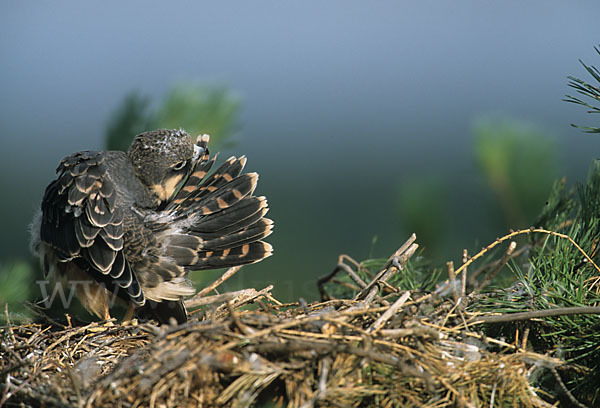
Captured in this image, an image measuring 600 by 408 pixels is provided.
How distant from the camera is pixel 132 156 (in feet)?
6.73

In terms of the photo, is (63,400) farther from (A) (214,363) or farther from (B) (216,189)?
(B) (216,189)

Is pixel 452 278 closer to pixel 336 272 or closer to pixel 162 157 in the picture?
pixel 336 272

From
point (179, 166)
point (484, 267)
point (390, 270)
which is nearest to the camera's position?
point (390, 270)

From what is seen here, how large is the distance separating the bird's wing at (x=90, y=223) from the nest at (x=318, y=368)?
0.44 metres

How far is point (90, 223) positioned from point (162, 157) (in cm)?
36

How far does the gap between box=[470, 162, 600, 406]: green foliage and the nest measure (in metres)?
0.09

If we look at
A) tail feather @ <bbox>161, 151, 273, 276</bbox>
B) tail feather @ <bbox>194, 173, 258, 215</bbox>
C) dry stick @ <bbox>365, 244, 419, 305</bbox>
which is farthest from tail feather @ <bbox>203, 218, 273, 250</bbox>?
dry stick @ <bbox>365, 244, 419, 305</bbox>

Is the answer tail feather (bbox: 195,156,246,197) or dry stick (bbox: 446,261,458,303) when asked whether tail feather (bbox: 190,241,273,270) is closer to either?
tail feather (bbox: 195,156,246,197)

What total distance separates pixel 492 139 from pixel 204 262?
108 centimetres

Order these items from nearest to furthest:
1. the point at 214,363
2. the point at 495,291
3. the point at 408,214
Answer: the point at 214,363 < the point at 495,291 < the point at 408,214

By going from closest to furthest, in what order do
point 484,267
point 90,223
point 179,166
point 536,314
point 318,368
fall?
point 318,368
point 536,314
point 90,223
point 484,267
point 179,166

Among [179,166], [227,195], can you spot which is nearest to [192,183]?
[179,166]

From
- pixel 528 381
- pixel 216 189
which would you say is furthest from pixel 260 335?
pixel 216 189

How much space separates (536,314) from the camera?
129cm
